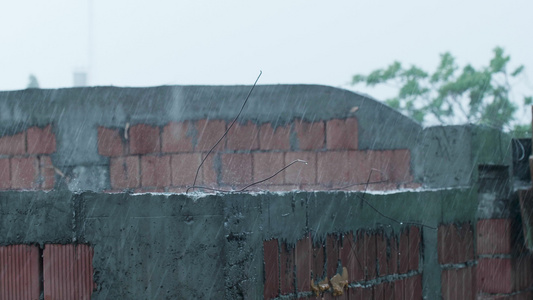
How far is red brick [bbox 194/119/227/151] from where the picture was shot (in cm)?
713

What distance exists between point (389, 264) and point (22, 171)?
399cm

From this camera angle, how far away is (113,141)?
7.09 metres

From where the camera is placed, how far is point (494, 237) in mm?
7598

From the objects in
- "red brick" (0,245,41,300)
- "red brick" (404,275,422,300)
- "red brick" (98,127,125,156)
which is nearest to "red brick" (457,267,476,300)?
"red brick" (404,275,422,300)

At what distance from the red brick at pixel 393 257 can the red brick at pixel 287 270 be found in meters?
1.27

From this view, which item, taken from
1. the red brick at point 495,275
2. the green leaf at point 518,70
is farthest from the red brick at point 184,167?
the green leaf at point 518,70

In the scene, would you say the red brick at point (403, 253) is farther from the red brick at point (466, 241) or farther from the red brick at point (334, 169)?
the red brick at point (334, 169)

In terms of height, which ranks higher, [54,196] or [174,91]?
[174,91]

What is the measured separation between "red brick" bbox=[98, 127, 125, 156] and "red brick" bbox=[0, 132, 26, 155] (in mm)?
784

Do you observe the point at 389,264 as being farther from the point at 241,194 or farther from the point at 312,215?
the point at 241,194

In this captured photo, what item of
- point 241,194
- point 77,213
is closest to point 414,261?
point 241,194

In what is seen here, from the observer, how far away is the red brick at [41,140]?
713 centimetres

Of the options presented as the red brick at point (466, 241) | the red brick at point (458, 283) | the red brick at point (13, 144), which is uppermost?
the red brick at point (13, 144)

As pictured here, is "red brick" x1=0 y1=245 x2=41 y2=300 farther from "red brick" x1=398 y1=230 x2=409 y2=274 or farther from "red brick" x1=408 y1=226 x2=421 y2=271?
"red brick" x1=408 y1=226 x2=421 y2=271
